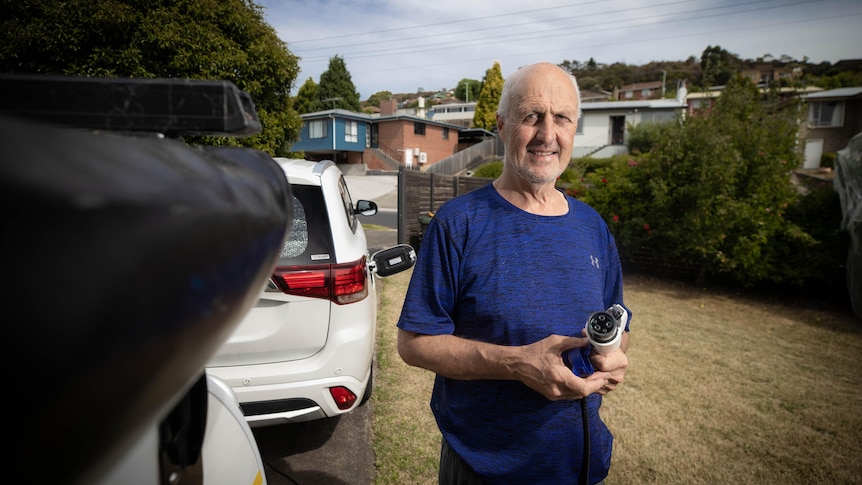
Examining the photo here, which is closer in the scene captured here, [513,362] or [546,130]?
[513,362]

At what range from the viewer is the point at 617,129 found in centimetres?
3812

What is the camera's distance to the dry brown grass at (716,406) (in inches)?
127

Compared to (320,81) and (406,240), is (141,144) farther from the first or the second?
(320,81)

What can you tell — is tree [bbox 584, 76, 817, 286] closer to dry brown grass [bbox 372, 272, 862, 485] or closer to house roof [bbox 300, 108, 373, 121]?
dry brown grass [bbox 372, 272, 862, 485]

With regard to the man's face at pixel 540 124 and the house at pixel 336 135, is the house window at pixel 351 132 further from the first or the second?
the man's face at pixel 540 124

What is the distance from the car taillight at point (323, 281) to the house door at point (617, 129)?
38.7m

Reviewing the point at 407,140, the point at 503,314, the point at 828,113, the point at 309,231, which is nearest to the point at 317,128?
the point at 407,140

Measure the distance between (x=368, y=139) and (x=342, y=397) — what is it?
41.6 m

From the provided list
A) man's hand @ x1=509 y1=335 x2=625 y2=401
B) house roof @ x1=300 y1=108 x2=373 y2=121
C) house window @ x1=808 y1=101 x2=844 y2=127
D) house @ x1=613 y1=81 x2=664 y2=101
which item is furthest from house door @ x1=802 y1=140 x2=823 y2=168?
house @ x1=613 y1=81 x2=664 y2=101

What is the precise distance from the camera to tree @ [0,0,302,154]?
6.57 meters

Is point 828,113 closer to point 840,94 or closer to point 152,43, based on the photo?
point 840,94

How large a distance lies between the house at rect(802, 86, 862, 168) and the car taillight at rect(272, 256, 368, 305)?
39424 millimetres

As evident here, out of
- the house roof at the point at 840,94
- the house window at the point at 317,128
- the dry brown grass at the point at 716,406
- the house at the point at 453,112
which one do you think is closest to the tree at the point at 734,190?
the dry brown grass at the point at 716,406

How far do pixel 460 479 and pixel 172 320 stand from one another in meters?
1.49
